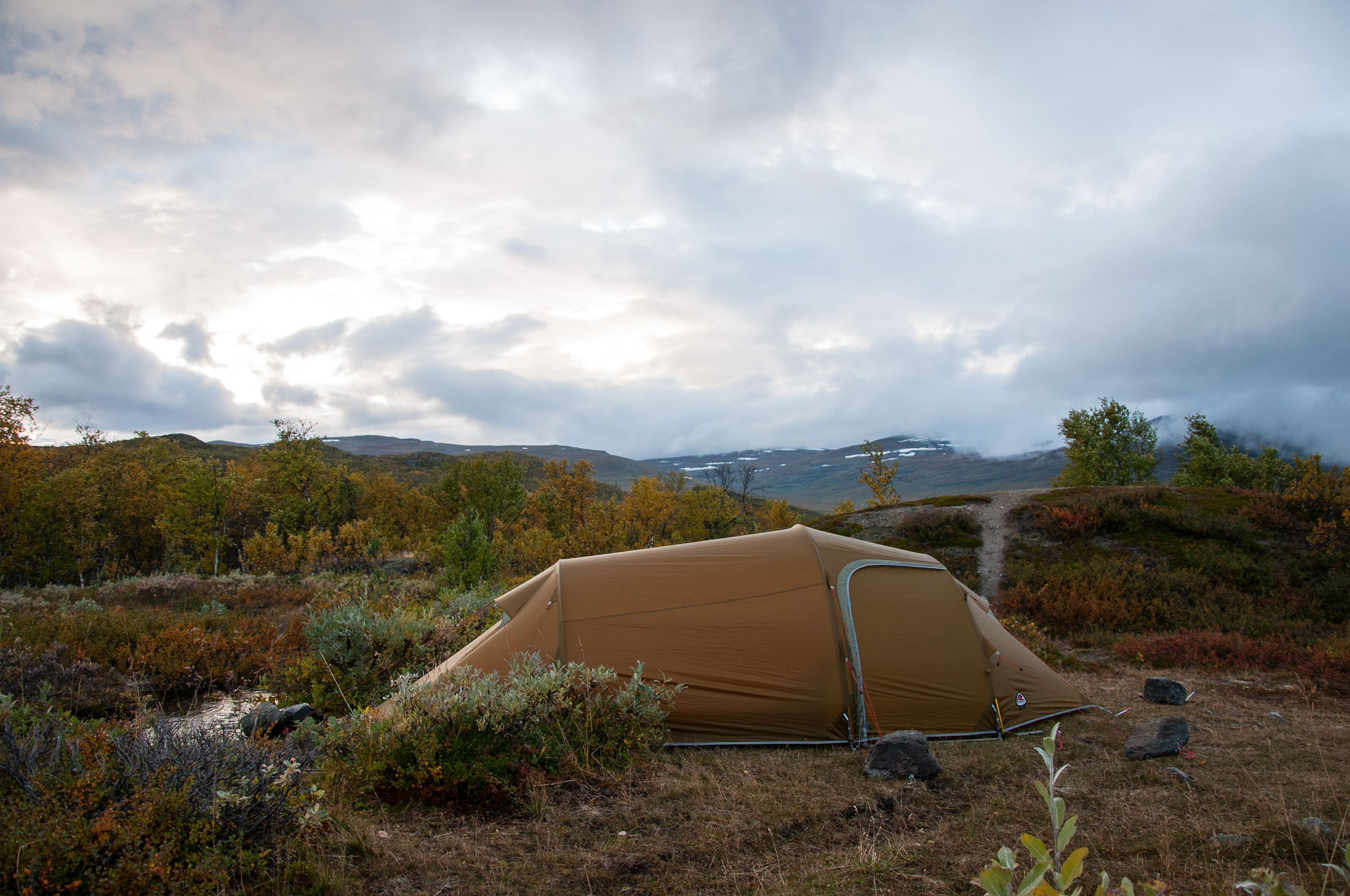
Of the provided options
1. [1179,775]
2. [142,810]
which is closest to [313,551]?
[142,810]

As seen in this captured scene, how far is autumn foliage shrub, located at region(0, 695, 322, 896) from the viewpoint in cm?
346

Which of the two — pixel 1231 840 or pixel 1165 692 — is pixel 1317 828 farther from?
pixel 1165 692

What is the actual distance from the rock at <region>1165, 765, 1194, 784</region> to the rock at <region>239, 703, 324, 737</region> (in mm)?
9469

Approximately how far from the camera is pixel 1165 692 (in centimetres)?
965

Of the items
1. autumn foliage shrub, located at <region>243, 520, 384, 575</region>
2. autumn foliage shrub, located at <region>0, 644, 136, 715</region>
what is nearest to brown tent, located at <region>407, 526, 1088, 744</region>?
autumn foliage shrub, located at <region>0, 644, 136, 715</region>

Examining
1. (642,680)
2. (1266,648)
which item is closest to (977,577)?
(1266,648)

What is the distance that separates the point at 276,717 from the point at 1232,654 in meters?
16.5

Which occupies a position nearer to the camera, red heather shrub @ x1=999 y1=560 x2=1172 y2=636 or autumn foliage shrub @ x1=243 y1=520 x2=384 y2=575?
red heather shrub @ x1=999 y1=560 x2=1172 y2=636

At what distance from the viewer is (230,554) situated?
44125mm

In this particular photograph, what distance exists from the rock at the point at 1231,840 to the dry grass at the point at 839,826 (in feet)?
0.12

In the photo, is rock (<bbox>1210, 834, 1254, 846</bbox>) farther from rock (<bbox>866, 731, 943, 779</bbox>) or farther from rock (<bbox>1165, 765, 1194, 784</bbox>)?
rock (<bbox>866, 731, 943, 779</bbox>)

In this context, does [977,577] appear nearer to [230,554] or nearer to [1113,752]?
[1113,752]

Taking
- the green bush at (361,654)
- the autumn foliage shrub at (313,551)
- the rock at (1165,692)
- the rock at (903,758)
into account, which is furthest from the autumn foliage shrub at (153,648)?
the autumn foliage shrub at (313,551)

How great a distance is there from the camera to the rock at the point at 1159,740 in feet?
A: 22.3
